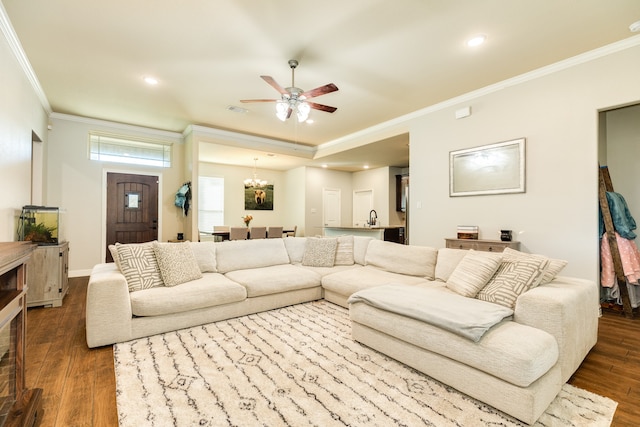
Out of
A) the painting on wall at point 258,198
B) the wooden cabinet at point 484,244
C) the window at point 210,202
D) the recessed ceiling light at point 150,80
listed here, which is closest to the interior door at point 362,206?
the painting on wall at point 258,198

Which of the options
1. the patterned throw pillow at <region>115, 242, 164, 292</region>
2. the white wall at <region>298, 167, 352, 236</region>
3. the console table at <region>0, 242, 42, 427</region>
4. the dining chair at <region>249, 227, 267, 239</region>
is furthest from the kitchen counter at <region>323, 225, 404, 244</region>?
the console table at <region>0, 242, 42, 427</region>

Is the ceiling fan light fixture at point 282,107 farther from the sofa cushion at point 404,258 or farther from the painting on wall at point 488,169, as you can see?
the painting on wall at point 488,169

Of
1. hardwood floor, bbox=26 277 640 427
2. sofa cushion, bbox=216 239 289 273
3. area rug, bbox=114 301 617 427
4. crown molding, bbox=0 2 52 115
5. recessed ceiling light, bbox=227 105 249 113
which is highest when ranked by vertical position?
recessed ceiling light, bbox=227 105 249 113

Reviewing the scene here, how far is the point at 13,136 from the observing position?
310 centimetres

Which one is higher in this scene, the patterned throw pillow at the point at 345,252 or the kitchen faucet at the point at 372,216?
the kitchen faucet at the point at 372,216

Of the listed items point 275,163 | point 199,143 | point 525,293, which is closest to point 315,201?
point 275,163

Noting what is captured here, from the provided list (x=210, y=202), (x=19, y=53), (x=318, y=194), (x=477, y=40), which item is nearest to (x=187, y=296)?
(x=19, y=53)

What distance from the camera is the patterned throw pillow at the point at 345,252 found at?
414 centimetres

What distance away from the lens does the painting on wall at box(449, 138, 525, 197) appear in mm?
3771

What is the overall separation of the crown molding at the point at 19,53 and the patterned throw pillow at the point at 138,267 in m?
2.23

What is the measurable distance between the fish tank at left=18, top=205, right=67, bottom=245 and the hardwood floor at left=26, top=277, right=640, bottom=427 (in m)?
1.08

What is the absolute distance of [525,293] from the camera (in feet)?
6.49

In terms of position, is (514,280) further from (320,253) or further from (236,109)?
(236,109)

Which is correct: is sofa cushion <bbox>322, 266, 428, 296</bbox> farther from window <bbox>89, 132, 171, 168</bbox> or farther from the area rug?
window <bbox>89, 132, 171, 168</bbox>
